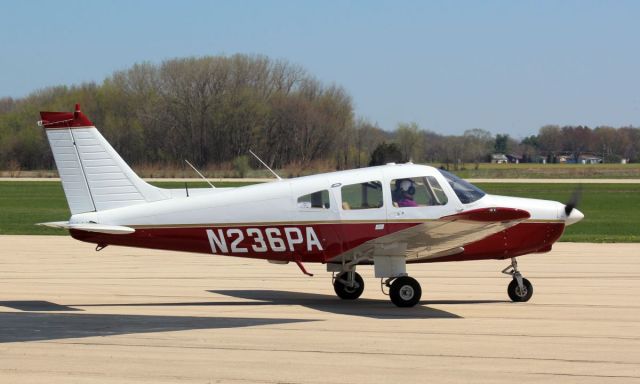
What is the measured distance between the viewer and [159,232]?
12.9m

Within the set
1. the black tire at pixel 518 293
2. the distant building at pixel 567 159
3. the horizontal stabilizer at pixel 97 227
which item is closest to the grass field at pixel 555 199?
the black tire at pixel 518 293

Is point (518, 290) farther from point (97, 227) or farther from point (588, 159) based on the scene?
point (588, 159)

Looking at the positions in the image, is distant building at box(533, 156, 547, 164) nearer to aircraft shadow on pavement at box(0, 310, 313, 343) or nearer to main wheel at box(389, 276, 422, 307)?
main wheel at box(389, 276, 422, 307)

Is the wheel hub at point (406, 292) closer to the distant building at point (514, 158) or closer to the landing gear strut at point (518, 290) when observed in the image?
the landing gear strut at point (518, 290)

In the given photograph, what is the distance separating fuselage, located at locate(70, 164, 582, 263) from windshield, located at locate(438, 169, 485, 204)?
15 millimetres

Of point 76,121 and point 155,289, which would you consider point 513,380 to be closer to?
point 76,121

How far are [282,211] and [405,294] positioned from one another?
1.96 meters

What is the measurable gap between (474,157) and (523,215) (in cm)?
8064

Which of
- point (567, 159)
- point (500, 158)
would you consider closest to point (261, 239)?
point (500, 158)

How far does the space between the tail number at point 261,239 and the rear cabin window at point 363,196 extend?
0.61 m

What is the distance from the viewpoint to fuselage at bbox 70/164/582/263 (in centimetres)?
1295

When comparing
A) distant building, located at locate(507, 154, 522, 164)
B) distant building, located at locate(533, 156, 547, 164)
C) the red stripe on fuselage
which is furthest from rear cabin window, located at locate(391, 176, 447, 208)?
distant building, located at locate(507, 154, 522, 164)

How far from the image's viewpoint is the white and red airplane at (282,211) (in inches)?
509

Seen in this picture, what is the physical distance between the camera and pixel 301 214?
1302 centimetres
